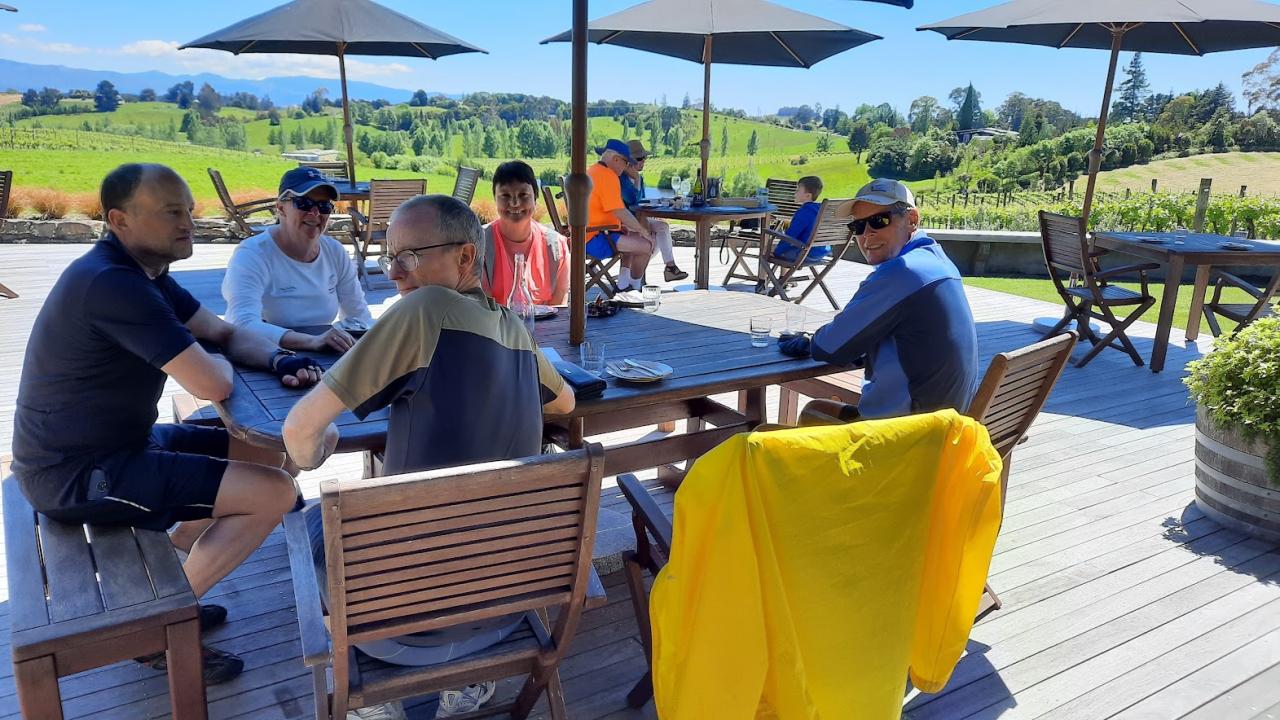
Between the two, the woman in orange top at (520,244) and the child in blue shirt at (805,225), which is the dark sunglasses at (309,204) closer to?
the woman in orange top at (520,244)

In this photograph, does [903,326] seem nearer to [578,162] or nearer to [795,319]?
[795,319]

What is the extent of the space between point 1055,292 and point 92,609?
8.63 metres

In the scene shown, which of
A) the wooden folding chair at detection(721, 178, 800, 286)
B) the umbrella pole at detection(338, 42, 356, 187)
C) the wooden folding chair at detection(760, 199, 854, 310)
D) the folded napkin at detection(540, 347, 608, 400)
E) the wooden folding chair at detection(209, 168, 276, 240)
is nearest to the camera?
the folded napkin at detection(540, 347, 608, 400)

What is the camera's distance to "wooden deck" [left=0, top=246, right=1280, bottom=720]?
2234 millimetres

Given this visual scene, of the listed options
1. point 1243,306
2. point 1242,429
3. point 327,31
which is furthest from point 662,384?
point 1243,306

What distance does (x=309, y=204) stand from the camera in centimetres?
292

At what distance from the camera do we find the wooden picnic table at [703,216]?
21.9 feet

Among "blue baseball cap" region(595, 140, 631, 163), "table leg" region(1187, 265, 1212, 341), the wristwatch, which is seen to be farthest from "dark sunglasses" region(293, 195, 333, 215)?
"table leg" region(1187, 265, 1212, 341)

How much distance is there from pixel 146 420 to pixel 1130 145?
31148 millimetres

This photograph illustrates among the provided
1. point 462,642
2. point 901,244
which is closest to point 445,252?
point 462,642

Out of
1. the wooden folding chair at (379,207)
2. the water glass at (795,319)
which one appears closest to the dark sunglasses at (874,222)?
the water glass at (795,319)

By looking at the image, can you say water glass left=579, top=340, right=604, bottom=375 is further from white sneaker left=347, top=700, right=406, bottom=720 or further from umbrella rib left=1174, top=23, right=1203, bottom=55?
umbrella rib left=1174, top=23, right=1203, bottom=55

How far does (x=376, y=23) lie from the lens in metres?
7.21

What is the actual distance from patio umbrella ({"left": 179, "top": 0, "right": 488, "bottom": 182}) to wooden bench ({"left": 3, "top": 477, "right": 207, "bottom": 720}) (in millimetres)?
5436
